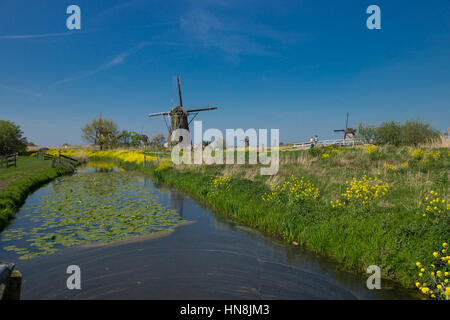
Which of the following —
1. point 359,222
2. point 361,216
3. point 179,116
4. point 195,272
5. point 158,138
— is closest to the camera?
point 195,272

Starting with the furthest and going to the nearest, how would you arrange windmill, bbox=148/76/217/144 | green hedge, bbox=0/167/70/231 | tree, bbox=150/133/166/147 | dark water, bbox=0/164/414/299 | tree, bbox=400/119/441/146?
tree, bbox=150/133/166/147
windmill, bbox=148/76/217/144
tree, bbox=400/119/441/146
green hedge, bbox=0/167/70/231
dark water, bbox=0/164/414/299

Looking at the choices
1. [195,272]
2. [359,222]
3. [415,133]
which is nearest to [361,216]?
[359,222]

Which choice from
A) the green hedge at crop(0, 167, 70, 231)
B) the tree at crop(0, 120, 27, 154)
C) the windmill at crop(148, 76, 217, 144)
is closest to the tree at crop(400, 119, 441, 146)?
the windmill at crop(148, 76, 217, 144)

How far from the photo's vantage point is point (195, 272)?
18.1 feet

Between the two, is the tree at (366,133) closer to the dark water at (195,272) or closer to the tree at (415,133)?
the tree at (415,133)

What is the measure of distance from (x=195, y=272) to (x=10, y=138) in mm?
47556

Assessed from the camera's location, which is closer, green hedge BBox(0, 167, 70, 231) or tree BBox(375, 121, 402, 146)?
green hedge BBox(0, 167, 70, 231)

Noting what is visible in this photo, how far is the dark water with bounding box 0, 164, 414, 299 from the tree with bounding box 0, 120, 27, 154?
43146mm

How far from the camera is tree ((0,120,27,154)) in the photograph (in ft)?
126

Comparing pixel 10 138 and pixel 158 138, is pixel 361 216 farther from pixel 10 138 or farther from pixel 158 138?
pixel 158 138

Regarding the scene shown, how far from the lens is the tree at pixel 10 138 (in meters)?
38.3

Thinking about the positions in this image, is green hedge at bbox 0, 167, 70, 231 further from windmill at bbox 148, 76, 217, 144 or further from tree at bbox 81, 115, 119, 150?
tree at bbox 81, 115, 119, 150

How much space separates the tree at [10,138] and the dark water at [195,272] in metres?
43.1
